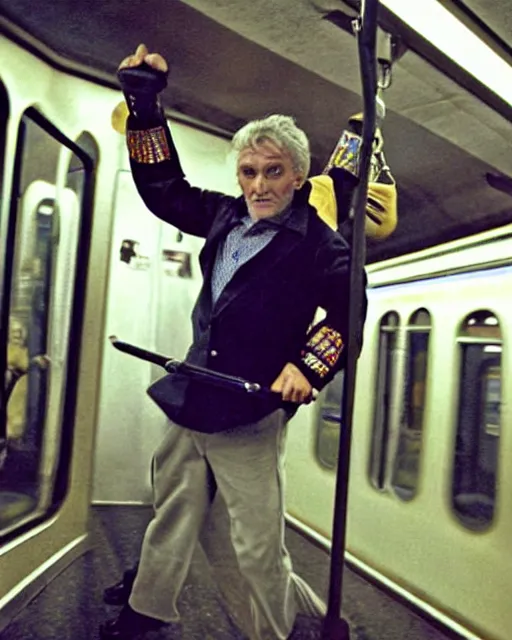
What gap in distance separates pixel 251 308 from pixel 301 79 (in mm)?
275

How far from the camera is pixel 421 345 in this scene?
2.97 ft

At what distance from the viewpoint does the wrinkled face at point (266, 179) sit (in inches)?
29.9

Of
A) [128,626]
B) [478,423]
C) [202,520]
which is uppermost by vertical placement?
[478,423]

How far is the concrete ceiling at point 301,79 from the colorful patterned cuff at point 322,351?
0.13m

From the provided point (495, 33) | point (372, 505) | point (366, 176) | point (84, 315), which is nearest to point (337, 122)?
point (366, 176)

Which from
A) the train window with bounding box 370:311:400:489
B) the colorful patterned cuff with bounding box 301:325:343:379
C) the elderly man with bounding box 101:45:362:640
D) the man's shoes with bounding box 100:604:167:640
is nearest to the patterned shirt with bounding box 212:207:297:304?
the elderly man with bounding box 101:45:362:640

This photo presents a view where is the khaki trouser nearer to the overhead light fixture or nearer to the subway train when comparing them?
the subway train

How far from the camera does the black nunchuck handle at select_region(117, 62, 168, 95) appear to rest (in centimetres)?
74

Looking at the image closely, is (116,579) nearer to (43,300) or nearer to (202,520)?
(202,520)

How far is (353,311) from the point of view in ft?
2.48

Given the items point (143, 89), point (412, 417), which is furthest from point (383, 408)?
point (143, 89)

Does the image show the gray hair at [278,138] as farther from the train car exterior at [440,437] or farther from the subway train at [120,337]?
the train car exterior at [440,437]

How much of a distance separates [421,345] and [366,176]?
24 centimetres

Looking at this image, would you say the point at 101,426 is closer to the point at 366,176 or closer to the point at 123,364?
the point at 123,364
